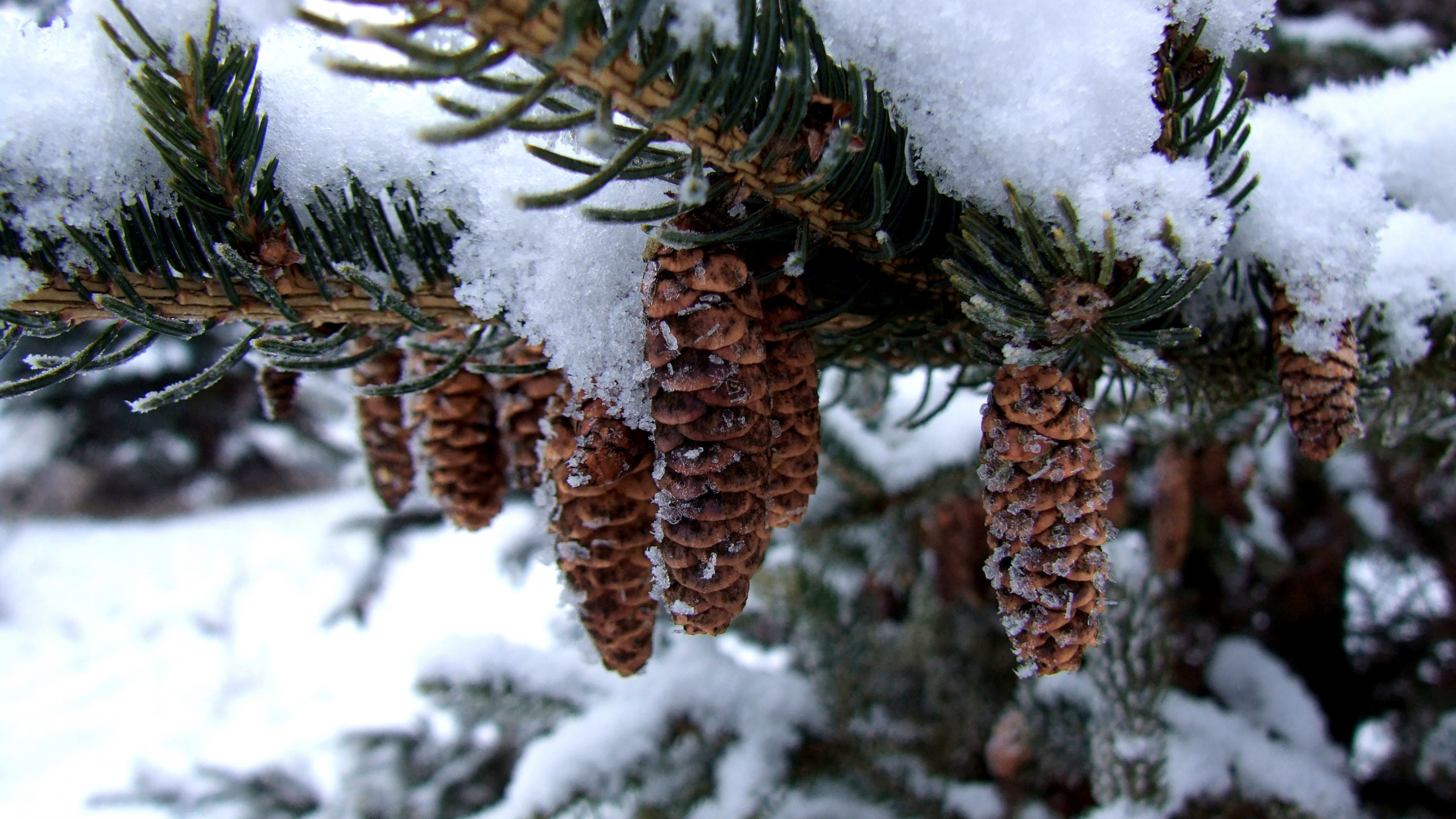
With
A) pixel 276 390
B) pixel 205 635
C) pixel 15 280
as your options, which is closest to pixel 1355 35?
pixel 276 390

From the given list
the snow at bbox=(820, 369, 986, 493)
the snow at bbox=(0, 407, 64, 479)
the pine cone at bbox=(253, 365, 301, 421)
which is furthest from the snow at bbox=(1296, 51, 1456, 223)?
the snow at bbox=(0, 407, 64, 479)

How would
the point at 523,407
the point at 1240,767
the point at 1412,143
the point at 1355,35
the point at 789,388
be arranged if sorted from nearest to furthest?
the point at 789,388 < the point at 523,407 < the point at 1412,143 < the point at 1240,767 < the point at 1355,35

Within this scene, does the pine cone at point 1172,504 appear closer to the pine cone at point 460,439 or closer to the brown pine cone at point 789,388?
the brown pine cone at point 789,388

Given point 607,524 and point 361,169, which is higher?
point 361,169

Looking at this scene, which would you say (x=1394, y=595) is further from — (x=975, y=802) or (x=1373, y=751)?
(x=975, y=802)

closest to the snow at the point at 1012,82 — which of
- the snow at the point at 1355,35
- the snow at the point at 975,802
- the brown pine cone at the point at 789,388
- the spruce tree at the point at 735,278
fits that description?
the spruce tree at the point at 735,278
